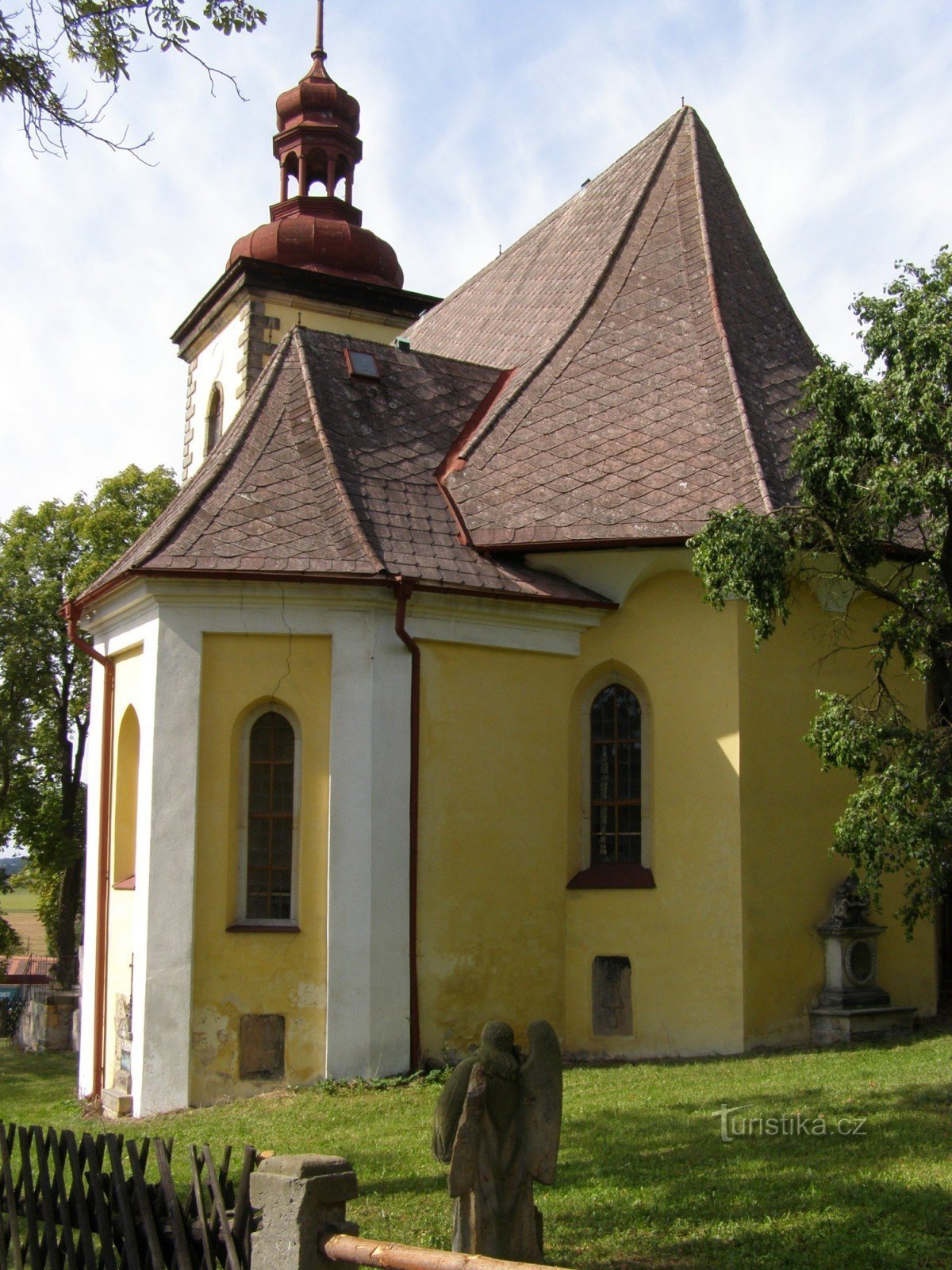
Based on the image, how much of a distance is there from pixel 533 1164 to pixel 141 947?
285 inches

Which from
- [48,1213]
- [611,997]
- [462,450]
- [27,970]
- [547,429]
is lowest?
[27,970]

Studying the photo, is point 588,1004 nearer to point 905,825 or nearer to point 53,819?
point 905,825

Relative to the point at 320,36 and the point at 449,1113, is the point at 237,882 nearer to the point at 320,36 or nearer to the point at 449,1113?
the point at 449,1113

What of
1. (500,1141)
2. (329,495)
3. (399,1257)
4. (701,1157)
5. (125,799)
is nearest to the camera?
(399,1257)

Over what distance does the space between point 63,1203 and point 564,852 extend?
7792mm

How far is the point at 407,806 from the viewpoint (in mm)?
13289

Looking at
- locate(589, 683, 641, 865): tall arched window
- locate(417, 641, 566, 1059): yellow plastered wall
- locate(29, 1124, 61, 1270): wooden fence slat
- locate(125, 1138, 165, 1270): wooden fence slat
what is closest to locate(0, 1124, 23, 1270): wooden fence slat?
locate(29, 1124, 61, 1270): wooden fence slat

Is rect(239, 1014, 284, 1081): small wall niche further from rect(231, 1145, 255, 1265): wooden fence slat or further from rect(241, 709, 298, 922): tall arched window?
rect(231, 1145, 255, 1265): wooden fence slat

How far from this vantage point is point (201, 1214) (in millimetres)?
6285

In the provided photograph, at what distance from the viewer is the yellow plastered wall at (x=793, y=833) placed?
13.5 metres

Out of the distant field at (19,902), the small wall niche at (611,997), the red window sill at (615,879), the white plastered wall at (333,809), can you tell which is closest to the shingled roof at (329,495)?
the white plastered wall at (333,809)

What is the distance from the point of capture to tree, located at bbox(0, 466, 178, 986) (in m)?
33.4

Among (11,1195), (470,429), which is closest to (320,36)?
(470,429)

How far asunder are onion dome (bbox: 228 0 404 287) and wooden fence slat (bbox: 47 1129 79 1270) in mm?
18884
